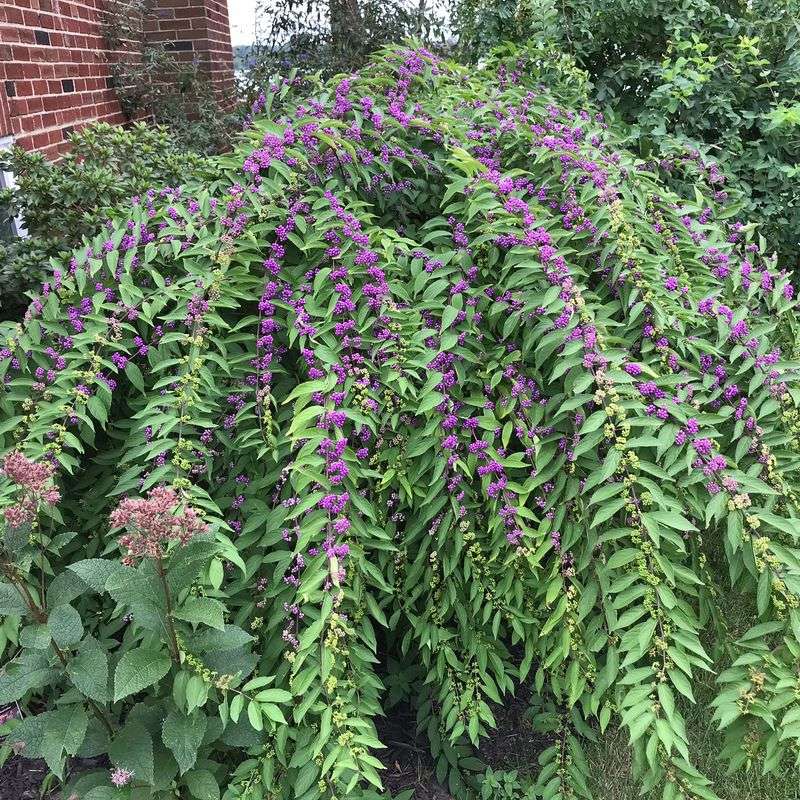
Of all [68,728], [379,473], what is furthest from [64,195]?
[68,728]

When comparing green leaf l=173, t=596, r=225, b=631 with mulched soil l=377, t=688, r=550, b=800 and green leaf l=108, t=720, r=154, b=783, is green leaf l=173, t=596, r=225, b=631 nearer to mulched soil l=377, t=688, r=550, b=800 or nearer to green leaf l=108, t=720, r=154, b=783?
green leaf l=108, t=720, r=154, b=783

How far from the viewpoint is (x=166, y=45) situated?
21.9 feet

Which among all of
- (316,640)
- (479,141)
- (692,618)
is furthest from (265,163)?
(692,618)

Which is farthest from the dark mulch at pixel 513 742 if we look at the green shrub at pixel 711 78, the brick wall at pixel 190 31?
the brick wall at pixel 190 31

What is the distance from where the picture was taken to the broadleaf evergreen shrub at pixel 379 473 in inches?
64.4

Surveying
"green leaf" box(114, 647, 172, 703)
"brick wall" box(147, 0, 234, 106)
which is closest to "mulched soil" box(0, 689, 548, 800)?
"green leaf" box(114, 647, 172, 703)

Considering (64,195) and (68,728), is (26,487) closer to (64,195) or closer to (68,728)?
(68,728)

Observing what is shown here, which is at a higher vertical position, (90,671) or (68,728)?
(90,671)

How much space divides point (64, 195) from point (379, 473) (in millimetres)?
2093

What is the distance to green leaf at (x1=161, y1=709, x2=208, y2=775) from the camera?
1.53 meters

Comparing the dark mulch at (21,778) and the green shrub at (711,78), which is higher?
the green shrub at (711,78)

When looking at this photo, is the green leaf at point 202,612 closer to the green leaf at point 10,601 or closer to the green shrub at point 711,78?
the green leaf at point 10,601

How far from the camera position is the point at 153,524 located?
55.8 inches

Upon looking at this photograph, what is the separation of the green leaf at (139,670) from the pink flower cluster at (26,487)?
0.38m
